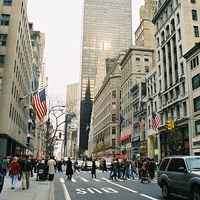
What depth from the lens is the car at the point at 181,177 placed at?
31.2ft

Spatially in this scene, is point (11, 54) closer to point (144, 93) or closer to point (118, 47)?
point (144, 93)

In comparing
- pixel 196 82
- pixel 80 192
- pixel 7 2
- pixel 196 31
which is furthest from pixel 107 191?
pixel 196 31

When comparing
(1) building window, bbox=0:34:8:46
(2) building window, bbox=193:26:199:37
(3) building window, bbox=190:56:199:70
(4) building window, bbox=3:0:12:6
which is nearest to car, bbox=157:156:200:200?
(3) building window, bbox=190:56:199:70

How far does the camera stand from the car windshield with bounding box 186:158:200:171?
10125 mm

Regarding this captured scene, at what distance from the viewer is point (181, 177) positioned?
33.9 ft

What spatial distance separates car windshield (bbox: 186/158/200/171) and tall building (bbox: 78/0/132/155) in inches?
6206

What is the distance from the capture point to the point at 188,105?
39.0m

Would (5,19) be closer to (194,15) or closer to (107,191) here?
(194,15)

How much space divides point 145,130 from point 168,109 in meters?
13.0

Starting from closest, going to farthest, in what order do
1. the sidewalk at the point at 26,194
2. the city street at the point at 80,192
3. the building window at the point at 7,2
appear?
the sidewalk at the point at 26,194 → the city street at the point at 80,192 → the building window at the point at 7,2

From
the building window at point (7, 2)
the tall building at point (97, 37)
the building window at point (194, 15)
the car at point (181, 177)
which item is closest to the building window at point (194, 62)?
the building window at point (194, 15)

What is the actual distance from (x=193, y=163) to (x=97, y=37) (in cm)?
17295

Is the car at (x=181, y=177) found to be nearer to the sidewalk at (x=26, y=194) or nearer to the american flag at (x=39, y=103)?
the sidewalk at (x=26, y=194)

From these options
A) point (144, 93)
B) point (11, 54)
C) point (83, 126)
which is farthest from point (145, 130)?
point (83, 126)
